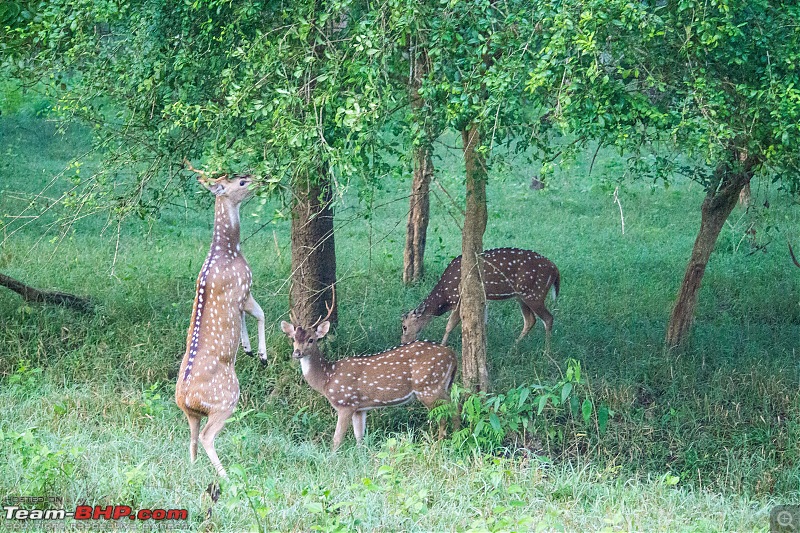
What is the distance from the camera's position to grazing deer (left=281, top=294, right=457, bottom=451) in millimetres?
7770

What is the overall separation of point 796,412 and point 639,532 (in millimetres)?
3251

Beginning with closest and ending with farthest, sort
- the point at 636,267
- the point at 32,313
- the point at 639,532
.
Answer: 1. the point at 639,532
2. the point at 32,313
3. the point at 636,267

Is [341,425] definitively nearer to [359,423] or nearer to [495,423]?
[359,423]

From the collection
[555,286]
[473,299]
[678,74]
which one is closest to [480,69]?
[678,74]

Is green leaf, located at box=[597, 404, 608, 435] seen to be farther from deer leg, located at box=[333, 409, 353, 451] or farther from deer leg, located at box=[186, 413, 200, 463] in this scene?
deer leg, located at box=[186, 413, 200, 463]

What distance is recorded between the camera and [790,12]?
6.30 metres

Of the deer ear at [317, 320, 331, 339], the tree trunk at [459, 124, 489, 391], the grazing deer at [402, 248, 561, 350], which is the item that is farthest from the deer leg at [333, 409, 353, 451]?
the grazing deer at [402, 248, 561, 350]

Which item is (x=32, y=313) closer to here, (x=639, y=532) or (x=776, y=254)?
(x=639, y=532)

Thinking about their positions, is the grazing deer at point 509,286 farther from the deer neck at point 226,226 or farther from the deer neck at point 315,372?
the deer neck at point 226,226

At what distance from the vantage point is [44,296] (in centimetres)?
959

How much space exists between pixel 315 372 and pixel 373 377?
491mm

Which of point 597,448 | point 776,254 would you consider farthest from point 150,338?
point 776,254

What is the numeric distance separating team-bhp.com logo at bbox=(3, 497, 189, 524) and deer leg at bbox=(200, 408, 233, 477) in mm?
1289

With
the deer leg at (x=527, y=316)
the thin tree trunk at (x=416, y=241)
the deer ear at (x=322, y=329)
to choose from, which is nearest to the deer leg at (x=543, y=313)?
the deer leg at (x=527, y=316)
